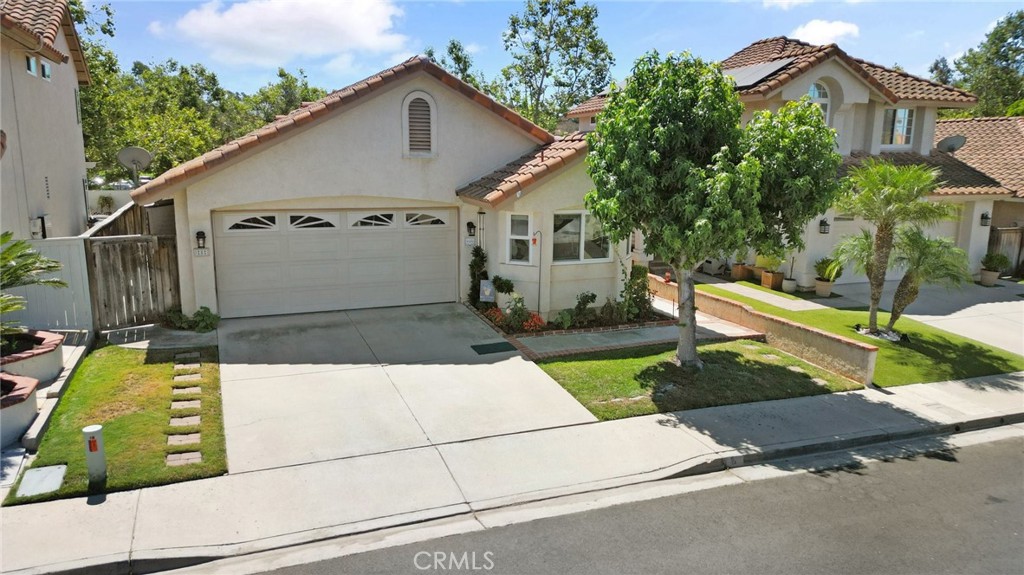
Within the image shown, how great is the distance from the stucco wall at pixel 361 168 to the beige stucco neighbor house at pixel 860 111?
7.89 m

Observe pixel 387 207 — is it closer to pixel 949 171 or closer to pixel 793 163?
pixel 793 163

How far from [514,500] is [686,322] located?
5.25 metres

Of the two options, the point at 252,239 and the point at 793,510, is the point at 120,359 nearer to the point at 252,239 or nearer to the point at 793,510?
the point at 252,239

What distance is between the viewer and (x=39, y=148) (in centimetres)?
1320

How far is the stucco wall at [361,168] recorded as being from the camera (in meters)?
12.6

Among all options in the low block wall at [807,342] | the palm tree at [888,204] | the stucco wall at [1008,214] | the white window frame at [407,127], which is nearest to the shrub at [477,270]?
the white window frame at [407,127]

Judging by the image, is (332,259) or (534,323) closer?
(534,323)

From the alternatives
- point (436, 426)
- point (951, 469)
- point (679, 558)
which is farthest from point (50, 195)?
Answer: point (951, 469)

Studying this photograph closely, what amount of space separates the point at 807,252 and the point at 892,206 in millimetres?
4907

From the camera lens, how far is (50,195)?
44.9ft

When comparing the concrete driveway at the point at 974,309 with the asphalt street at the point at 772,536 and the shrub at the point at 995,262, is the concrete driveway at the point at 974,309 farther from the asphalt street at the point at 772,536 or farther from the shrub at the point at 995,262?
the asphalt street at the point at 772,536

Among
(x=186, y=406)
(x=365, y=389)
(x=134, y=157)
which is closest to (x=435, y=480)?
(x=365, y=389)

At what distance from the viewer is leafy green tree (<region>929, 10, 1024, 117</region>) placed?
148 feet

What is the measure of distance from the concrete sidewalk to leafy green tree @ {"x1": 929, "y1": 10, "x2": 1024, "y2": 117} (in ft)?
149
